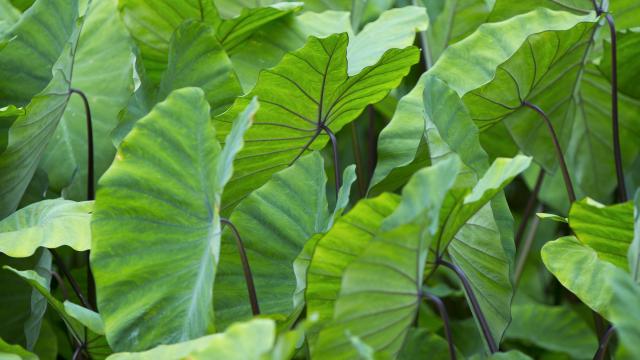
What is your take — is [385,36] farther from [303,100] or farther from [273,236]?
[273,236]

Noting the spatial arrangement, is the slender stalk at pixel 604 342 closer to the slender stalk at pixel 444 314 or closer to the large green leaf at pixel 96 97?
the slender stalk at pixel 444 314

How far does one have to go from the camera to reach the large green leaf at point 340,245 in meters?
0.59

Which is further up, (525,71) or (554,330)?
(525,71)

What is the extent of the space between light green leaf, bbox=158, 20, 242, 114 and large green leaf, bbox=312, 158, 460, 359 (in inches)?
15.0

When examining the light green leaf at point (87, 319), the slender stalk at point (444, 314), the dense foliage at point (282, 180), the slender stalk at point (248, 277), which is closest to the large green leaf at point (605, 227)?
the dense foliage at point (282, 180)

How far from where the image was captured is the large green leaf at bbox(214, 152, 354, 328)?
729 mm

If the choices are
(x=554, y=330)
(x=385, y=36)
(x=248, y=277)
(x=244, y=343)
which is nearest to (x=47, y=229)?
(x=248, y=277)

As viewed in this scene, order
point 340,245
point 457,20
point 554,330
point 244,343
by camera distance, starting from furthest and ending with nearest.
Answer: point 554,330
point 457,20
point 340,245
point 244,343

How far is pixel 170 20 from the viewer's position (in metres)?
1.01

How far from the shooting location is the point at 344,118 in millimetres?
848

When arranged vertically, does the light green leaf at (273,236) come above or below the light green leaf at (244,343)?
below

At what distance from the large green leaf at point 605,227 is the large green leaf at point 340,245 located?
0.16m

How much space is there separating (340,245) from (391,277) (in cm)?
5

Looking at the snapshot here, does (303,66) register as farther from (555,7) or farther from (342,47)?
(555,7)
